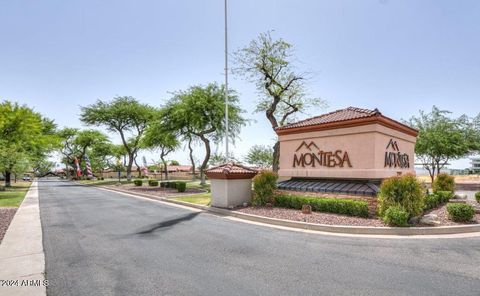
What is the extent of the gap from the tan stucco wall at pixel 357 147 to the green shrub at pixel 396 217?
3.46m

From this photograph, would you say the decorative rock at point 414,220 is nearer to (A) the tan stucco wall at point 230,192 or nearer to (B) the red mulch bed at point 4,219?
(A) the tan stucco wall at point 230,192

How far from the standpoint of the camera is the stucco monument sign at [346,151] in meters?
13.6

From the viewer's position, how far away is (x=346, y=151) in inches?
570

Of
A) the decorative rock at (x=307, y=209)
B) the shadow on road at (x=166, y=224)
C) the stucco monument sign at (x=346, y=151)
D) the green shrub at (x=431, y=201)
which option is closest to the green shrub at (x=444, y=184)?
the stucco monument sign at (x=346, y=151)

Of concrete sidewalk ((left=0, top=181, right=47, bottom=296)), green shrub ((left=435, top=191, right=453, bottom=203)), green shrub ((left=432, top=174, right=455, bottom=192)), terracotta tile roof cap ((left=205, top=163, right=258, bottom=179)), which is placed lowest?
concrete sidewalk ((left=0, top=181, right=47, bottom=296))

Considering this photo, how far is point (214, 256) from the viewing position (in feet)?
23.4

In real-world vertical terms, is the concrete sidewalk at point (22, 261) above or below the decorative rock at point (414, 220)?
below

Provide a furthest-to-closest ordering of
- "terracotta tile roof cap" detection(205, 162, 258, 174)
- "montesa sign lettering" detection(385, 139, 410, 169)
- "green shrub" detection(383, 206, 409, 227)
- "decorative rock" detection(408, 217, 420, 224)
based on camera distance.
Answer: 1. "terracotta tile roof cap" detection(205, 162, 258, 174)
2. "montesa sign lettering" detection(385, 139, 410, 169)
3. "decorative rock" detection(408, 217, 420, 224)
4. "green shrub" detection(383, 206, 409, 227)

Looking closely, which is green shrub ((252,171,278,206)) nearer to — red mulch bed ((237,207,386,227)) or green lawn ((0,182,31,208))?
red mulch bed ((237,207,386,227))

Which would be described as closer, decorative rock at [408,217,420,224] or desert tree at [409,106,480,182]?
decorative rock at [408,217,420,224]

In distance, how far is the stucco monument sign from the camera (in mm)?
13609

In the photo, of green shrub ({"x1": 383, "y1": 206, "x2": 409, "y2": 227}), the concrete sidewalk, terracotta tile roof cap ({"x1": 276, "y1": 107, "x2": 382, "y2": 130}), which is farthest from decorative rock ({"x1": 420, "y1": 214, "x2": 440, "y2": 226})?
the concrete sidewalk

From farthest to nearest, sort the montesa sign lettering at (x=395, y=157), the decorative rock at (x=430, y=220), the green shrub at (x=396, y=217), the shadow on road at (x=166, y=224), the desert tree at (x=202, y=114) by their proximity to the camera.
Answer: the desert tree at (x=202, y=114) < the montesa sign lettering at (x=395, y=157) < the decorative rock at (x=430, y=220) < the shadow on road at (x=166, y=224) < the green shrub at (x=396, y=217)

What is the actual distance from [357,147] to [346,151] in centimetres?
59
